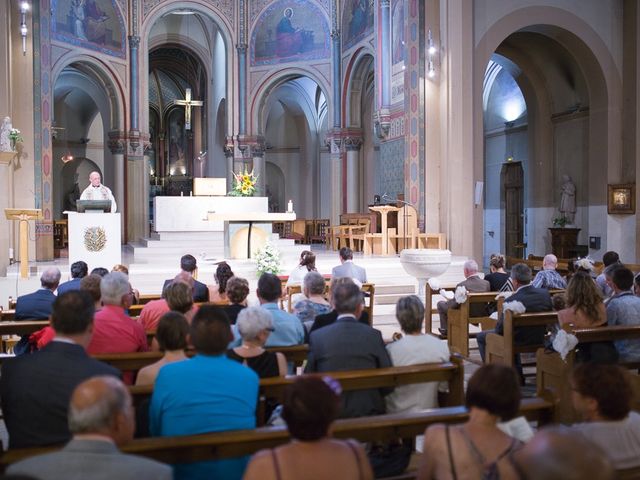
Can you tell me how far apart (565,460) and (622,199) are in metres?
14.1

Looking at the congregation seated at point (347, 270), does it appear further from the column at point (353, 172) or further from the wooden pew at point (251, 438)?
the column at point (353, 172)

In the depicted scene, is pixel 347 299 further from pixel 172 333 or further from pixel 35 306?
pixel 35 306

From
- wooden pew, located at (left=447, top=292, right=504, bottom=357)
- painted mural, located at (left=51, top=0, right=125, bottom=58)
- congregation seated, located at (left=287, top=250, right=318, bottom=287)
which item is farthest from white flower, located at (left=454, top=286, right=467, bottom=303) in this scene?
painted mural, located at (left=51, top=0, right=125, bottom=58)

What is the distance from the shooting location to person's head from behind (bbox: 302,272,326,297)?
516 centimetres

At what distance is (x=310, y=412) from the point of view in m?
2.04

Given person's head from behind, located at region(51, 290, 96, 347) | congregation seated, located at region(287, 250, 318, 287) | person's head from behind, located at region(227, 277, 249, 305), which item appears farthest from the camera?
congregation seated, located at region(287, 250, 318, 287)

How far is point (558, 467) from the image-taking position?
1.23 metres

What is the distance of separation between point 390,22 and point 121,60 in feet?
28.7

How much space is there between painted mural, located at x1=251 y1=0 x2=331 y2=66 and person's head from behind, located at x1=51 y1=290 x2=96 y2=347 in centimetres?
1939

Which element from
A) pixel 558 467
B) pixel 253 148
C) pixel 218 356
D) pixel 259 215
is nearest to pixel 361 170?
pixel 253 148

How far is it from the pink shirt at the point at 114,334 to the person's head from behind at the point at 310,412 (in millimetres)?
2329

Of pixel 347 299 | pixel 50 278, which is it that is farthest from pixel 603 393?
pixel 50 278

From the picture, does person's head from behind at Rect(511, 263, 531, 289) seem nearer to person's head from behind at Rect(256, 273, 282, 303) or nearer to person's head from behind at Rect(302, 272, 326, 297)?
person's head from behind at Rect(302, 272, 326, 297)

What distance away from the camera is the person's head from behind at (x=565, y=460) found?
1237mm
